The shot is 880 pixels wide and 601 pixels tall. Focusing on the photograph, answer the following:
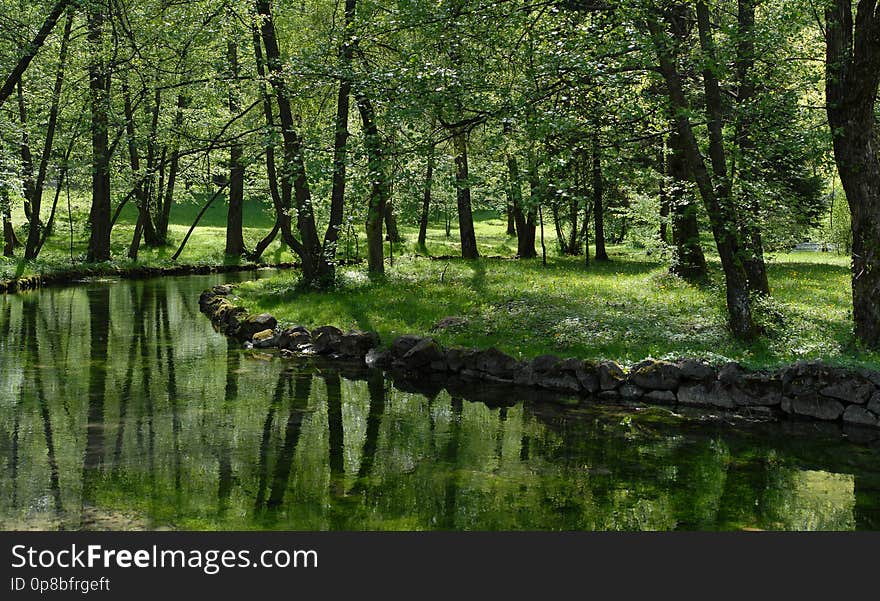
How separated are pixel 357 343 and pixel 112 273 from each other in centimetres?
2006

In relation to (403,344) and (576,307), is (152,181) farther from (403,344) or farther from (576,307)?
(576,307)

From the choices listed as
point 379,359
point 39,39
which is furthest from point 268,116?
point 379,359

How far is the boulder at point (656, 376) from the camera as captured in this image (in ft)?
43.9

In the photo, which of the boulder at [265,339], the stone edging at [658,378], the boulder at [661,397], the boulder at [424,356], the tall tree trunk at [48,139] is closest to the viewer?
the stone edging at [658,378]

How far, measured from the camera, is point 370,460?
10.4 meters

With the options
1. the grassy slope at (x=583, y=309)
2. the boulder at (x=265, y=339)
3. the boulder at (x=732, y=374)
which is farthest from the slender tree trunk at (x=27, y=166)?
the boulder at (x=732, y=374)

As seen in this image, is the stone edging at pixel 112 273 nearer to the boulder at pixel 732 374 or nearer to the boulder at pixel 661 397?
the boulder at pixel 661 397

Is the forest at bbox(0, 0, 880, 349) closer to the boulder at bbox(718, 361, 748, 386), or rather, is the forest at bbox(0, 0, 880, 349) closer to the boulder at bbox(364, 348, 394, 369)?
the boulder at bbox(718, 361, 748, 386)

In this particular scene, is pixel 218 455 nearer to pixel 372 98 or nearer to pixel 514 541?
pixel 514 541

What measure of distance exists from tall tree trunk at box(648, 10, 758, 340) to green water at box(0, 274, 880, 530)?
3045mm

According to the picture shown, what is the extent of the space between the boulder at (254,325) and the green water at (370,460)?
3.07 meters

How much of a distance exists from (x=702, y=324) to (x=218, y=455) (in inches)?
393

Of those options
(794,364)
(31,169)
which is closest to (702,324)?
(794,364)

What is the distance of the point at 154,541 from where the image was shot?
24.2 ft
